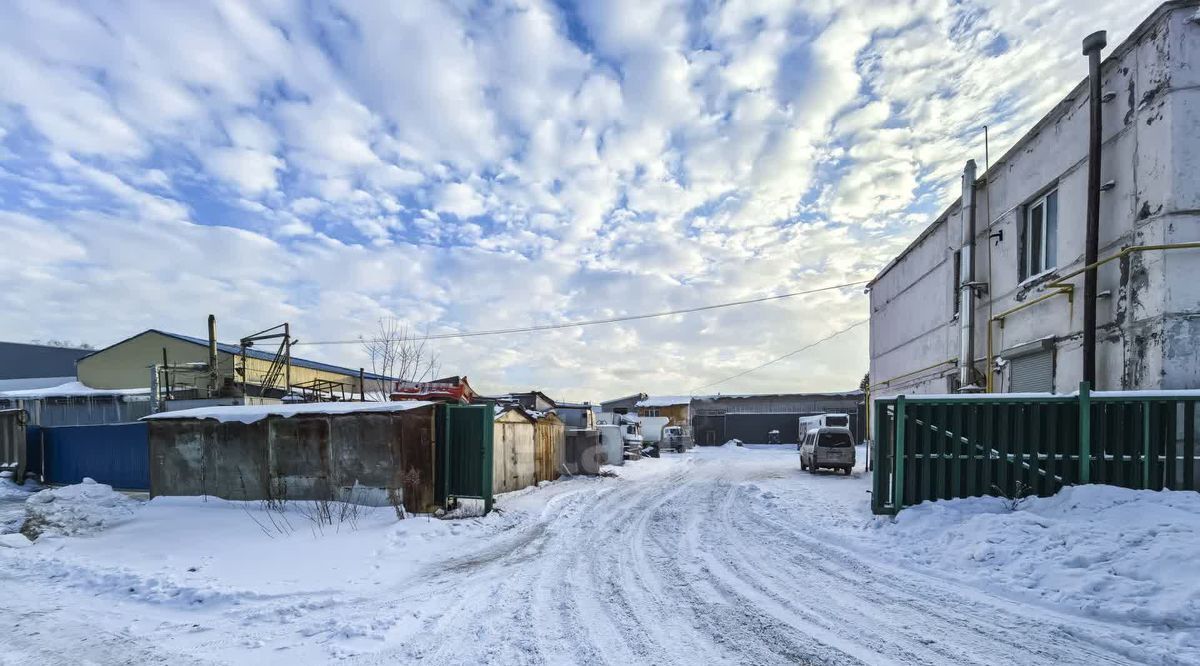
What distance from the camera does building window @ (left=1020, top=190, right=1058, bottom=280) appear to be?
1072 centimetres

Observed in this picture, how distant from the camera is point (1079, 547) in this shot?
20.7ft

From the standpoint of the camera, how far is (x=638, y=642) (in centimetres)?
486

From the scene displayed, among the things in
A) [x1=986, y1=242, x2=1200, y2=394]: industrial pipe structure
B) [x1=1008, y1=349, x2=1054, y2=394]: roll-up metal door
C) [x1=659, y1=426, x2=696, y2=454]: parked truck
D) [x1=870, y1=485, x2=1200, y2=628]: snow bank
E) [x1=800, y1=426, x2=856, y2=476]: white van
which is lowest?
[x1=659, y1=426, x2=696, y2=454]: parked truck

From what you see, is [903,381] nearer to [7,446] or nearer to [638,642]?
[638,642]

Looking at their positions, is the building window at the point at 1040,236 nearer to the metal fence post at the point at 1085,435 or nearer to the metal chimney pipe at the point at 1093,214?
the metal chimney pipe at the point at 1093,214

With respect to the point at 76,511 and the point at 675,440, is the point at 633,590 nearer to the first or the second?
the point at 76,511

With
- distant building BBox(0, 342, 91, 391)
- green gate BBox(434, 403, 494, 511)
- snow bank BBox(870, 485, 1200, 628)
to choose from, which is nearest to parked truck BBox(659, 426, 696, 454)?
green gate BBox(434, 403, 494, 511)

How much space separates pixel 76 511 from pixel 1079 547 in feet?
54.0

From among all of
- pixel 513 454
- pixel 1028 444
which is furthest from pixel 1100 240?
pixel 513 454

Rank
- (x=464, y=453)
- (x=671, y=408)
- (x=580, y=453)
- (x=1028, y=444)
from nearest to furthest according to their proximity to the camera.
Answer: (x=1028, y=444) < (x=464, y=453) < (x=580, y=453) < (x=671, y=408)

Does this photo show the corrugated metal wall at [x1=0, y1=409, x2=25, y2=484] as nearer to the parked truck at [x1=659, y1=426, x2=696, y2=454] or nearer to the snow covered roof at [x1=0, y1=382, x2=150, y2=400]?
the snow covered roof at [x1=0, y1=382, x2=150, y2=400]

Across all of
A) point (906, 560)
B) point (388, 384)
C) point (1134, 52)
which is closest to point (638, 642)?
point (906, 560)

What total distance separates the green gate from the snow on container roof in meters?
0.71

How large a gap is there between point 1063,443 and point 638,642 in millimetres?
7860
